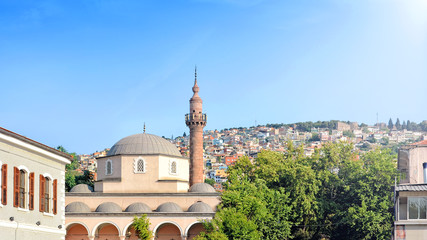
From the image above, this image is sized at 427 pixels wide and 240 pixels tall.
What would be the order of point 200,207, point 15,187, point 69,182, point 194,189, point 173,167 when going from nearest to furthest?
1. point 15,187
2. point 200,207
3. point 194,189
4. point 173,167
5. point 69,182

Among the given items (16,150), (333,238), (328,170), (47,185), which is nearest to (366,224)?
(333,238)

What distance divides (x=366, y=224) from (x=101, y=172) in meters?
19.0

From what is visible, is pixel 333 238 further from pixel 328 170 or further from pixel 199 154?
pixel 199 154

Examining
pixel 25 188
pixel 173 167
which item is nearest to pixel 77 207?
pixel 173 167

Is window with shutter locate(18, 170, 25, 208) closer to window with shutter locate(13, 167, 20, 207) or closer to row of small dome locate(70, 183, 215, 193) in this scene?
window with shutter locate(13, 167, 20, 207)

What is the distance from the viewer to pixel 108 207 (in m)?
45.1

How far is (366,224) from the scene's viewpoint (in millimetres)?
46500

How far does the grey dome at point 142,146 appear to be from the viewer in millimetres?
47969

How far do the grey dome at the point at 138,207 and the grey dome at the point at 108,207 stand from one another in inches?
27.3

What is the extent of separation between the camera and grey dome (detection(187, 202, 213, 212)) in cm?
4475

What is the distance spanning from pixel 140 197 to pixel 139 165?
2.35m

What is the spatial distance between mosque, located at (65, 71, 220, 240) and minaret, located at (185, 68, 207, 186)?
5.23 m

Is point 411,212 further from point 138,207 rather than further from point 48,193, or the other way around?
point 138,207

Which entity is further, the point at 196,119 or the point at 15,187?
the point at 196,119
